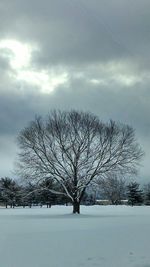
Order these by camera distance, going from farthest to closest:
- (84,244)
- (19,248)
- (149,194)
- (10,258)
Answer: (149,194) → (84,244) → (19,248) → (10,258)

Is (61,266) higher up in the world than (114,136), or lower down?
lower down

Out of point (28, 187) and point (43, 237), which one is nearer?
point (43, 237)

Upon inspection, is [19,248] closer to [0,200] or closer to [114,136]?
[114,136]

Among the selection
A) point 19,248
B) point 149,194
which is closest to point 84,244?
point 19,248

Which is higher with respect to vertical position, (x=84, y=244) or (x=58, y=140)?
(x=58, y=140)

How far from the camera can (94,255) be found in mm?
10633

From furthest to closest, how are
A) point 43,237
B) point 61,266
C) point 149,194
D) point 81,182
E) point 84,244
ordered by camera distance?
point 149,194 < point 81,182 < point 43,237 < point 84,244 < point 61,266

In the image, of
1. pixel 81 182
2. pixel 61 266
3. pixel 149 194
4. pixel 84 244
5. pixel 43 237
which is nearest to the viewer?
pixel 61 266

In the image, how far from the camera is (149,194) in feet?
301

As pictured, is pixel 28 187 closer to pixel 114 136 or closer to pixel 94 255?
pixel 114 136

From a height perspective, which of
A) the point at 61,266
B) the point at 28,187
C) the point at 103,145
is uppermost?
the point at 103,145

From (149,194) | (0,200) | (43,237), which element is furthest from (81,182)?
(149,194)

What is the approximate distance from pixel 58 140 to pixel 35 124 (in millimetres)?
2741

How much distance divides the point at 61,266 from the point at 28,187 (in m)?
29.8
